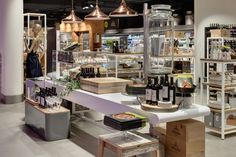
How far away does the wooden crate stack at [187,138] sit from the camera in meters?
3.05

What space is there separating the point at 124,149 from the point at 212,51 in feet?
11.1

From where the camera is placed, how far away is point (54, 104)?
5191 millimetres

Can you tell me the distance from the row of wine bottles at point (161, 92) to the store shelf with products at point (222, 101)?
224 centimetres

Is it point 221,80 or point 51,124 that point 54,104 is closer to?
point 51,124

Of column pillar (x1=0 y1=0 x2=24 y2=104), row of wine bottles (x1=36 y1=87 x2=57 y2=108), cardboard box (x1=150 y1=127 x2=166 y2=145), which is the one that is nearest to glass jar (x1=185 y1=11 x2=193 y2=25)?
column pillar (x1=0 y1=0 x2=24 y2=104)

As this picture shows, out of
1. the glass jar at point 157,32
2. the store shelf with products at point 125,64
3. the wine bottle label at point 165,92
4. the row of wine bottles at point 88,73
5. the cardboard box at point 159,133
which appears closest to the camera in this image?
the wine bottle label at point 165,92

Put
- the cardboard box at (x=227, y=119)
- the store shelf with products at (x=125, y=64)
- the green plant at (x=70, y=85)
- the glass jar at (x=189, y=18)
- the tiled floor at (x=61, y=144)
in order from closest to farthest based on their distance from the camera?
the tiled floor at (x=61, y=144) → the green plant at (x=70, y=85) → the cardboard box at (x=227, y=119) → the store shelf with products at (x=125, y=64) → the glass jar at (x=189, y=18)

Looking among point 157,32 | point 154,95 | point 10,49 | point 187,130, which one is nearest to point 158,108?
point 154,95

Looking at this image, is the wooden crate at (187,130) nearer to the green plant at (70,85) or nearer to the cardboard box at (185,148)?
the cardboard box at (185,148)

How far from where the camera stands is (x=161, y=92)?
3105mm

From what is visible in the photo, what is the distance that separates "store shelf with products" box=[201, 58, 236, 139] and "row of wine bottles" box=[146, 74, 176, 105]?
88.1 inches

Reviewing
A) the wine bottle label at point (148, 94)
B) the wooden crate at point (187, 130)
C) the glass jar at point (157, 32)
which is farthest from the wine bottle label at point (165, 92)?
the glass jar at point (157, 32)

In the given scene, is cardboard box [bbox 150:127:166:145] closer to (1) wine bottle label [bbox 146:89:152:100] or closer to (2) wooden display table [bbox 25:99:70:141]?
(1) wine bottle label [bbox 146:89:152:100]

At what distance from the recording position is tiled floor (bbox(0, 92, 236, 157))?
4387 millimetres
